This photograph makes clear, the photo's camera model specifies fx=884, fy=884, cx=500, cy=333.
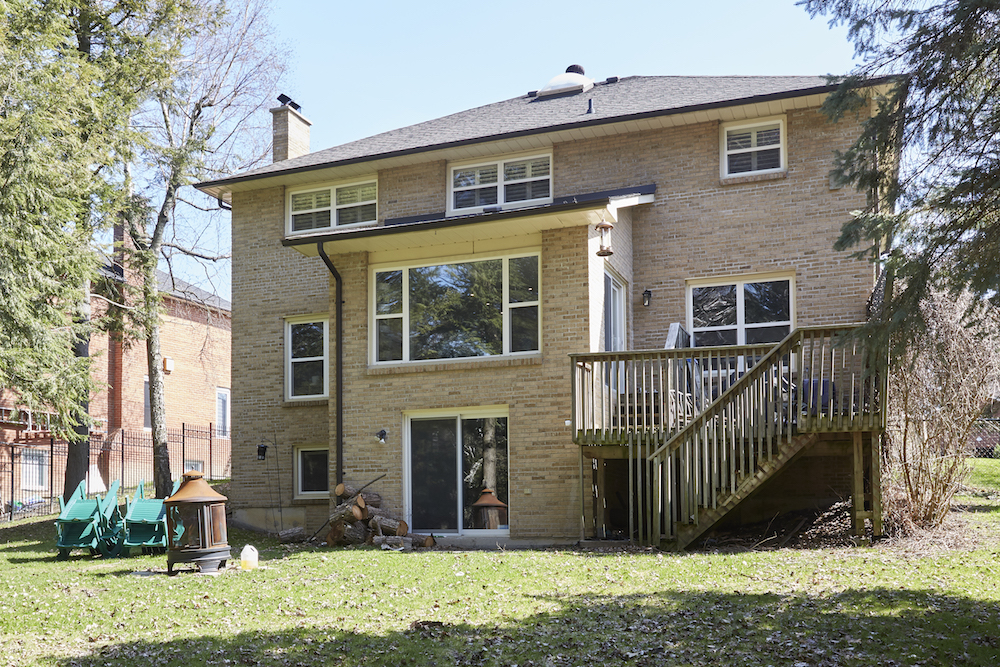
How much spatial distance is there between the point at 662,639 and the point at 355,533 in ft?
24.7

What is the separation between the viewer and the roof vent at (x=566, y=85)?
19.6 m

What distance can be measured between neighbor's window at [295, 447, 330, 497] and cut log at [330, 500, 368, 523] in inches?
157

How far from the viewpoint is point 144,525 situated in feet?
44.9

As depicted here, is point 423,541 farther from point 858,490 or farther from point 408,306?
point 858,490

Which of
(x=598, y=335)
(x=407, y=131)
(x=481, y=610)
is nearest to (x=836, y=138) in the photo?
(x=598, y=335)

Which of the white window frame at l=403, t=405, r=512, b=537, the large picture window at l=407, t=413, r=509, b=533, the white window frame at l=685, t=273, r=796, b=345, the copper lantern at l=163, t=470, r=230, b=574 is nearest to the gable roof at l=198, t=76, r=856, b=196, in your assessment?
the white window frame at l=685, t=273, r=796, b=345

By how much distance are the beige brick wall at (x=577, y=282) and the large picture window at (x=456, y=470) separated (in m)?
0.30

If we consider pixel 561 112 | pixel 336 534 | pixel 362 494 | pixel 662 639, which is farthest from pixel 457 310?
pixel 662 639

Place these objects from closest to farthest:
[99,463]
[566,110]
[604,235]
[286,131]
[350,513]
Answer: [350,513]
[604,235]
[566,110]
[286,131]
[99,463]

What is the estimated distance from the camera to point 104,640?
7516 mm

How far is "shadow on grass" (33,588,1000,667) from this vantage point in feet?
22.2

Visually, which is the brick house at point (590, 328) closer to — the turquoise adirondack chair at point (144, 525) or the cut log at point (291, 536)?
the cut log at point (291, 536)

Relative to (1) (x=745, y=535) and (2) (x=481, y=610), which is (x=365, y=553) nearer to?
(2) (x=481, y=610)

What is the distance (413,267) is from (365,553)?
493 centimetres
